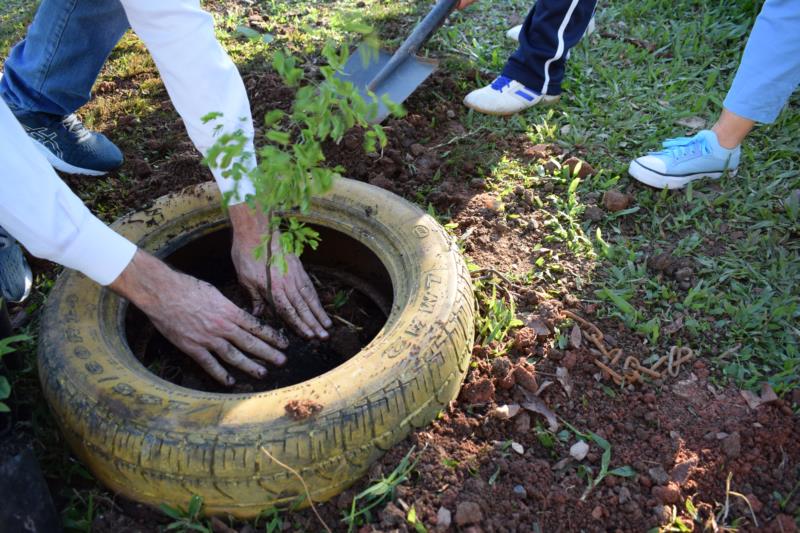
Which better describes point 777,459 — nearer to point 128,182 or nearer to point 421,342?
point 421,342

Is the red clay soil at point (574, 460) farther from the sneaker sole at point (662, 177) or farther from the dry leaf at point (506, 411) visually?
the sneaker sole at point (662, 177)

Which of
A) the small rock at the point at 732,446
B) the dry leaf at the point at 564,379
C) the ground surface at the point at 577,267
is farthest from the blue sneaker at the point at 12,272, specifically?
the small rock at the point at 732,446

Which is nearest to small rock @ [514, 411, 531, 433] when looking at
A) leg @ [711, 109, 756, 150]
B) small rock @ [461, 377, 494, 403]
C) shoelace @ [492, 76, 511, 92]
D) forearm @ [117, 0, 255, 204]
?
small rock @ [461, 377, 494, 403]

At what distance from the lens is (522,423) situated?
2.35 m

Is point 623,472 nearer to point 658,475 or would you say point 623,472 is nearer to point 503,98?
point 658,475

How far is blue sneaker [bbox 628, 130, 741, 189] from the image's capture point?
11.0 ft

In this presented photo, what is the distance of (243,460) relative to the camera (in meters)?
1.91

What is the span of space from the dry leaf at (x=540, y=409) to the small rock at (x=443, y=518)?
524 millimetres

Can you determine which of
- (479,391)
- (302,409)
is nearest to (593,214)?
(479,391)

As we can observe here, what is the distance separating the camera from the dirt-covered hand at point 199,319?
7.36ft

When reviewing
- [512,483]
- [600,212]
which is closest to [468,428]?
[512,483]

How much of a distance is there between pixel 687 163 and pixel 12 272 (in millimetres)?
3117

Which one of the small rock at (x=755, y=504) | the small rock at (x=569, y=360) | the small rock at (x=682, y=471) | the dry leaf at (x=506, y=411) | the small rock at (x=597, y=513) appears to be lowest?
the small rock at (x=755, y=504)

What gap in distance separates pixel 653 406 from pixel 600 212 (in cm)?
111
